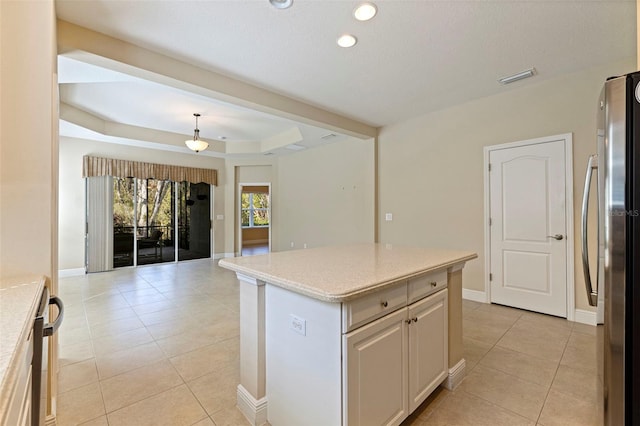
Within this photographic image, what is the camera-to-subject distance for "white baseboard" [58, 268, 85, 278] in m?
5.31

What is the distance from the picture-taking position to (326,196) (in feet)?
20.5

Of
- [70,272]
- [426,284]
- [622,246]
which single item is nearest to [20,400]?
[426,284]

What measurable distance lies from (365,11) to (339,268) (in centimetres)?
192

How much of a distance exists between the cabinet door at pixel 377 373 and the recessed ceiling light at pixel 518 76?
3070 mm

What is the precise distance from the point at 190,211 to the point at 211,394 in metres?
5.92

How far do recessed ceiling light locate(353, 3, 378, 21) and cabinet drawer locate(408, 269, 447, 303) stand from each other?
6.40 ft

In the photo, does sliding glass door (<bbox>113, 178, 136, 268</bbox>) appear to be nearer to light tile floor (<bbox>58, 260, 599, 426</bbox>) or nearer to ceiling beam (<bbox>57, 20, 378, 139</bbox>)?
light tile floor (<bbox>58, 260, 599, 426</bbox>)

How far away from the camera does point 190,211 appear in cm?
717

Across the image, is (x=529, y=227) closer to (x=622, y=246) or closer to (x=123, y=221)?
(x=622, y=246)

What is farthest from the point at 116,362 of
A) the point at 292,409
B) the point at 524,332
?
the point at 524,332

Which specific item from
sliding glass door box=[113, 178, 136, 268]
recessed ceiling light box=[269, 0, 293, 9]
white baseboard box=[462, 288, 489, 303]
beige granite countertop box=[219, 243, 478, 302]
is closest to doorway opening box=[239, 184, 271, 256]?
sliding glass door box=[113, 178, 136, 268]

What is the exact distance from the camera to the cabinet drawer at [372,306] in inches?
49.3

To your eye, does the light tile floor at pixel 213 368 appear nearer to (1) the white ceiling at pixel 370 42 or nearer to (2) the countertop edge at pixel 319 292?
(2) the countertop edge at pixel 319 292

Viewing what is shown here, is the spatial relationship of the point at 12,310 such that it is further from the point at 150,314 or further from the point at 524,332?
the point at 524,332
